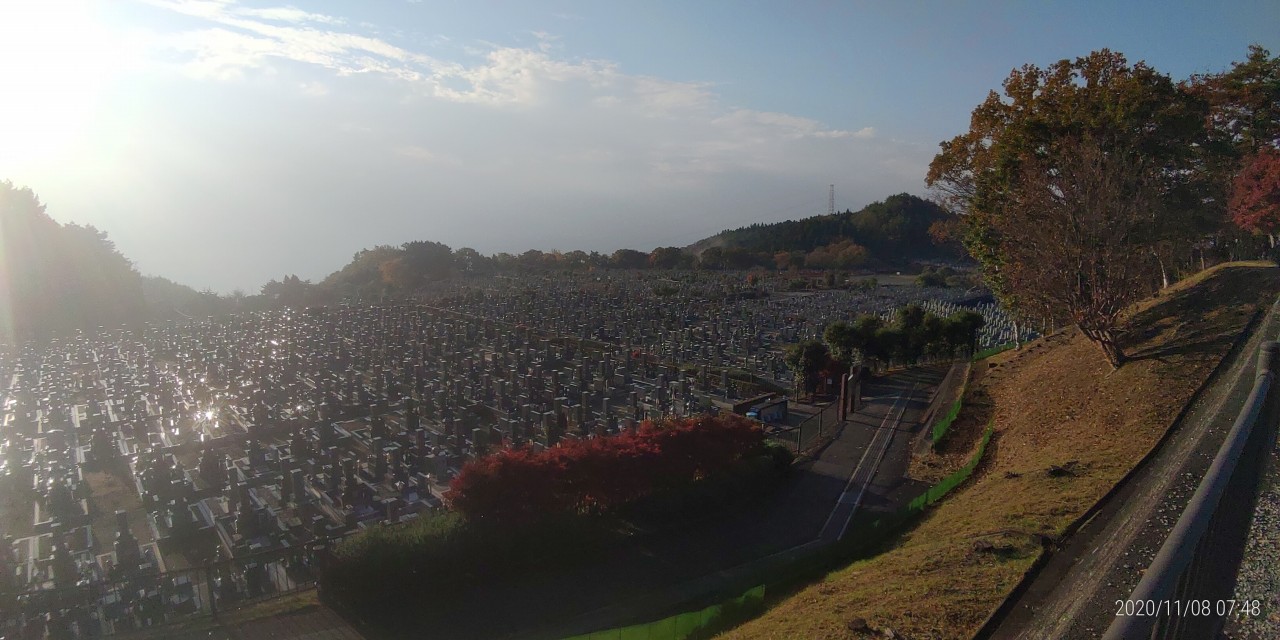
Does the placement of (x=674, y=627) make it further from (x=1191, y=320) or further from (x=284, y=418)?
(x=284, y=418)

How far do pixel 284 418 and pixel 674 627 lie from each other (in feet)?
51.3

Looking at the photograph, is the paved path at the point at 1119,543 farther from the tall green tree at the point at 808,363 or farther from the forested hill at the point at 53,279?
the forested hill at the point at 53,279

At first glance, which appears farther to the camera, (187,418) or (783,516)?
(187,418)

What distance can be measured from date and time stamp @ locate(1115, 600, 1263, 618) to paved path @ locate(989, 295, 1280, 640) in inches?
28.2

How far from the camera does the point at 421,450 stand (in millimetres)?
15555

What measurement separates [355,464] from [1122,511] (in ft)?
46.7

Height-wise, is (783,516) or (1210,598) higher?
(1210,598)

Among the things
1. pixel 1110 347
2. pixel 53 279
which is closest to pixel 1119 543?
pixel 1110 347

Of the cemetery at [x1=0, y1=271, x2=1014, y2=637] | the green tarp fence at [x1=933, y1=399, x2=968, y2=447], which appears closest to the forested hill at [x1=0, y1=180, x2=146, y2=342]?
the cemetery at [x1=0, y1=271, x2=1014, y2=637]

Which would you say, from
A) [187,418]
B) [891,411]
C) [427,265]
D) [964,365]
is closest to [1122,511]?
[891,411]

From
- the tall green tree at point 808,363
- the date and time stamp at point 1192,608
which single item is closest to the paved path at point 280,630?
the date and time stamp at point 1192,608

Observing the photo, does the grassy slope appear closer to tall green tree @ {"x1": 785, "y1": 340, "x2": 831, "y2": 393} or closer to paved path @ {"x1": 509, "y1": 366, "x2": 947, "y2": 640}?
paved path @ {"x1": 509, "y1": 366, "x2": 947, "y2": 640}

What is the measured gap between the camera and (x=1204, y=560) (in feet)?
14.7

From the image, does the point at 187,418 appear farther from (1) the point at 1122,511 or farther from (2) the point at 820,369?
(1) the point at 1122,511
